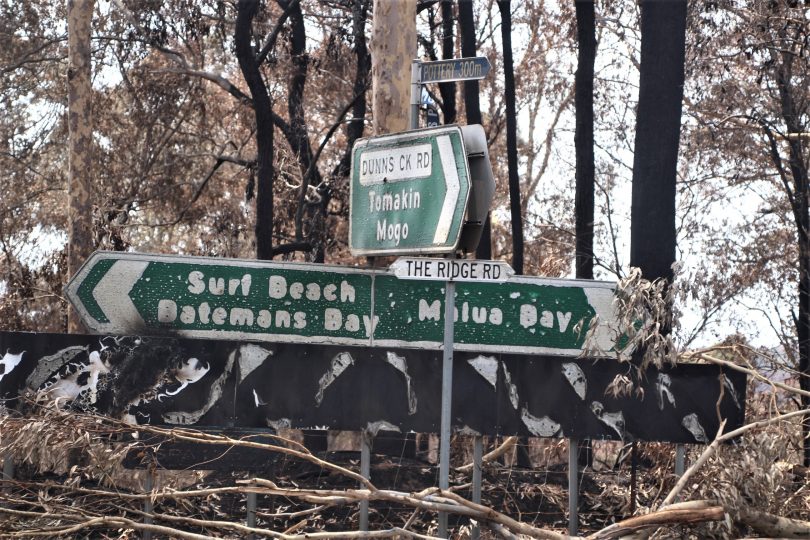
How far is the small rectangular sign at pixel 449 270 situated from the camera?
6184mm

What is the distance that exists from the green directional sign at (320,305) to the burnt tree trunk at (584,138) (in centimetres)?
992

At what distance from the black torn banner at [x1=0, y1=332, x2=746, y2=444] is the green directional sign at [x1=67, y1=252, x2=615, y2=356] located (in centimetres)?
12

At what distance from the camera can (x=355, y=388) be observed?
761 cm

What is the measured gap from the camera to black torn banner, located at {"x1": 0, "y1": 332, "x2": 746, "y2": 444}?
7.36 m

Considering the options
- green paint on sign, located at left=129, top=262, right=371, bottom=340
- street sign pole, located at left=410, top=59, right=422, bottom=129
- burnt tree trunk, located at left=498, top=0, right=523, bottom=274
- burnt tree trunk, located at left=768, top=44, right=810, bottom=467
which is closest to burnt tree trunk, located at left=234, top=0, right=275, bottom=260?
burnt tree trunk, located at left=498, top=0, right=523, bottom=274

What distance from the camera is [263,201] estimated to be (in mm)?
18453

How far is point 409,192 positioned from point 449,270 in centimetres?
71

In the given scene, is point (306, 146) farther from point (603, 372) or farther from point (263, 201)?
point (603, 372)

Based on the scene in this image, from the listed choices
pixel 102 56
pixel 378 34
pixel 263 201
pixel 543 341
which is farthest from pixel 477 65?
pixel 102 56

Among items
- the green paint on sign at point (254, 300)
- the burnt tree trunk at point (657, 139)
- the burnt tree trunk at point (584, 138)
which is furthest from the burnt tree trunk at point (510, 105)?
the green paint on sign at point (254, 300)

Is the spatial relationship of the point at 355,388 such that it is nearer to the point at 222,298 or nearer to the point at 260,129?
the point at 222,298

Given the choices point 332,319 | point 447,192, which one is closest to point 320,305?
point 332,319

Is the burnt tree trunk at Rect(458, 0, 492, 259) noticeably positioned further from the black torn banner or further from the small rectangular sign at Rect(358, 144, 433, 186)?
the small rectangular sign at Rect(358, 144, 433, 186)

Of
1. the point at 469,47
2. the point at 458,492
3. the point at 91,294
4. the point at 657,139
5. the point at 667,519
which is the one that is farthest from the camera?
the point at 469,47
